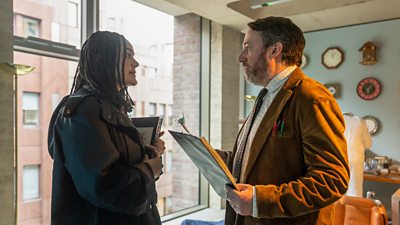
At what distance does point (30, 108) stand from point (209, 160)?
7.70ft

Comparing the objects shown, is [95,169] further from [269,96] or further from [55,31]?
[55,31]

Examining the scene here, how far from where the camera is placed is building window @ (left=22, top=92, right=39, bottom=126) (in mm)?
2861

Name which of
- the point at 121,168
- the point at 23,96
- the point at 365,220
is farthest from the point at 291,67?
the point at 23,96

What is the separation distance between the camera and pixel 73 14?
3.19 m

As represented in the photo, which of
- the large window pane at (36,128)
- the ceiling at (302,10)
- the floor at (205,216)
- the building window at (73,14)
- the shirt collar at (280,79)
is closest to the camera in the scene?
the shirt collar at (280,79)

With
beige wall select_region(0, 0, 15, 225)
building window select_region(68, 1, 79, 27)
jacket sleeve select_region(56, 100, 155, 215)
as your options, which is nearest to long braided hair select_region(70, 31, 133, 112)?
jacket sleeve select_region(56, 100, 155, 215)

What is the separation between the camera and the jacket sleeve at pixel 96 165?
115cm

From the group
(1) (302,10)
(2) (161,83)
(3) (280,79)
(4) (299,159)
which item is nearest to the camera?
(4) (299,159)

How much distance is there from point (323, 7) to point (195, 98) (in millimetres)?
2052

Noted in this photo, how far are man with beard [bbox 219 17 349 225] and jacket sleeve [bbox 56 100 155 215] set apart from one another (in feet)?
1.22

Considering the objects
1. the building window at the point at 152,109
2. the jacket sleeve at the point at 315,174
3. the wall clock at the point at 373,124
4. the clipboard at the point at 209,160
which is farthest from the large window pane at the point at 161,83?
the jacket sleeve at the point at 315,174

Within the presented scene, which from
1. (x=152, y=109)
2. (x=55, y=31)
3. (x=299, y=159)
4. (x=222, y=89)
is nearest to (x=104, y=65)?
(x=299, y=159)

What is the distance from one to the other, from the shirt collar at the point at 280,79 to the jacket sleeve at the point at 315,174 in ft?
0.59

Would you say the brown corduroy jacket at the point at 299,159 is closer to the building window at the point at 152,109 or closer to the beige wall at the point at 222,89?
the building window at the point at 152,109
